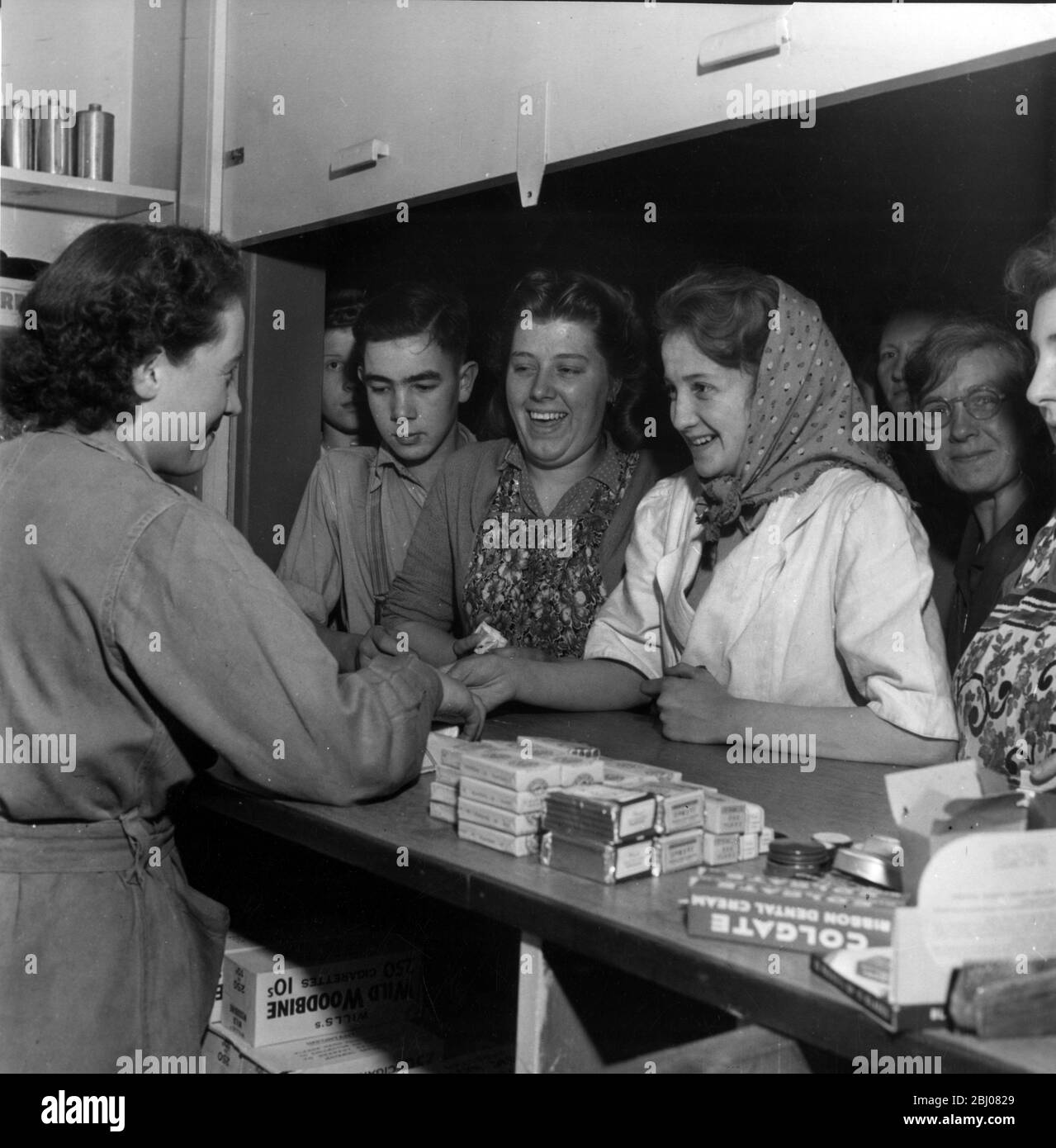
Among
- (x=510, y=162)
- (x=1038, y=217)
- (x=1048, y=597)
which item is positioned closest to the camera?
(x=1048, y=597)

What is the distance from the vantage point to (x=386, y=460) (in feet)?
9.34

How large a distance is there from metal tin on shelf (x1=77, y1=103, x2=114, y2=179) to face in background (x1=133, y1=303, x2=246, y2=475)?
1.60 m

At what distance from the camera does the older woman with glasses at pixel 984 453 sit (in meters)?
2.16

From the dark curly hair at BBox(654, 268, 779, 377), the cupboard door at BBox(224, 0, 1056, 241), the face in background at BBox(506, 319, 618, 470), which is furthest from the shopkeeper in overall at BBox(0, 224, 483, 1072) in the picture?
the face in background at BBox(506, 319, 618, 470)

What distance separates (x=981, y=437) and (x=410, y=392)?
127cm

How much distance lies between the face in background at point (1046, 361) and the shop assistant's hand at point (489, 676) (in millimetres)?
948

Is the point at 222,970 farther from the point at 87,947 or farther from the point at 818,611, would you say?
the point at 818,611

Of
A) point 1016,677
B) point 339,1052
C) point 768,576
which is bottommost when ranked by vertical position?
point 339,1052

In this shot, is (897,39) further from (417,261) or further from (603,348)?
(417,261)

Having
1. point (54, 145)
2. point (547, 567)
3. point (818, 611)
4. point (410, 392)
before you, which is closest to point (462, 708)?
point (818, 611)

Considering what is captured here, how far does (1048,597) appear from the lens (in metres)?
1.67

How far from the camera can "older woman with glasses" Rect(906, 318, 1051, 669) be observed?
216 cm
